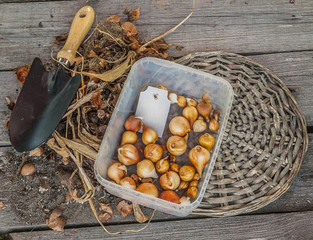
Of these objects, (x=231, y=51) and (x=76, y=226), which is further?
(x=231, y=51)

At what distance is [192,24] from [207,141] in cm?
44

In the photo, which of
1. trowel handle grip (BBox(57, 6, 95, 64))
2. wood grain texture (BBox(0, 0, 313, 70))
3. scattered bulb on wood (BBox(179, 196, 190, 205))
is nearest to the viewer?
scattered bulb on wood (BBox(179, 196, 190, 205))

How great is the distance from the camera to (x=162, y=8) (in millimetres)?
1007

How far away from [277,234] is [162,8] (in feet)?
2.72

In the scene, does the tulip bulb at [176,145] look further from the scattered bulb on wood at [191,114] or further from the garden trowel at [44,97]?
the garden trowel at [44,97]

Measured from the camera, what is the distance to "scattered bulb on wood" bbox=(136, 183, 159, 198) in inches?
30.1

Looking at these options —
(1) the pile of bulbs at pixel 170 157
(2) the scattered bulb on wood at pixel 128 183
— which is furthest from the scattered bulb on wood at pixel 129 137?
(2) the scattered bulb on wood at pixel 128 183

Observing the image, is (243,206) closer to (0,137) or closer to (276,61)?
(276,61)

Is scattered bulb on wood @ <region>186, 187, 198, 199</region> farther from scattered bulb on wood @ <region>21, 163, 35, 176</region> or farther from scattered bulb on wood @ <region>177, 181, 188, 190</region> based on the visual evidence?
scattered bulb on wood @ <region>21, 163, 35, 176</region>

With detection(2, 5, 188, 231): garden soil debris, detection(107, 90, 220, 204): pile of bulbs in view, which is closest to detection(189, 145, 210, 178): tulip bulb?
detection(107, 90, 220, 204): pile of bulbs

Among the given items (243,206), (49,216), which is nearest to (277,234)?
(243,206)

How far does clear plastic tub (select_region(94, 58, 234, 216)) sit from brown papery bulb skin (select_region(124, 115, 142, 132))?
0.03 m

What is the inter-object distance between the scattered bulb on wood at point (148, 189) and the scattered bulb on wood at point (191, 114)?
0.22 meters

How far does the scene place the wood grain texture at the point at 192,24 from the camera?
0.98m
